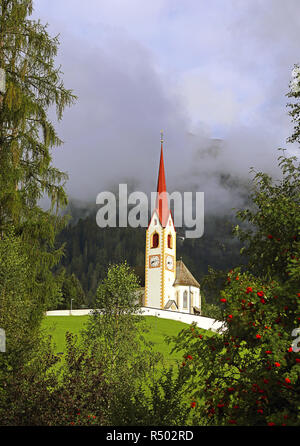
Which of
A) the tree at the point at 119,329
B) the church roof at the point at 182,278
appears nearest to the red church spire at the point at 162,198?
the church roof at the point at 182,278

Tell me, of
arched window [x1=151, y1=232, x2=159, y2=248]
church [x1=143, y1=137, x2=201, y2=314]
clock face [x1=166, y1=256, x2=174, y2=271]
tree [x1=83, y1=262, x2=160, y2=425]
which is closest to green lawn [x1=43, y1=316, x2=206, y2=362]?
tree [x1=83, y1=262, x2=160, y2=425]

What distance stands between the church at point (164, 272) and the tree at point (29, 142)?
2502 inches

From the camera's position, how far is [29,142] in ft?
45.1

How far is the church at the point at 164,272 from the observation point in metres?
78.1

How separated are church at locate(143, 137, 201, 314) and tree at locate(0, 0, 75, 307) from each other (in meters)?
63.6

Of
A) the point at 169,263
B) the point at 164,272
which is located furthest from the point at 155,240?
the point at 164,272

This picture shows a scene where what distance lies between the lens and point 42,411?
389 inches

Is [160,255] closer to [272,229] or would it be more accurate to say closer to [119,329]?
[119,329]

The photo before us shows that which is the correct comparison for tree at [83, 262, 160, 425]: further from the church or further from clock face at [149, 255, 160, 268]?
clock face at [149, 255, 160, 268]

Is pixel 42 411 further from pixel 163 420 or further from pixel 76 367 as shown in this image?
pixel 163 420

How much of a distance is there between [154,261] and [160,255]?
4.92 feet

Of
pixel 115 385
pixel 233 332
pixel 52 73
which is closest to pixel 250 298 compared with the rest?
pixel 233 332

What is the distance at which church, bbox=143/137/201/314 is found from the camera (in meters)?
78.1
